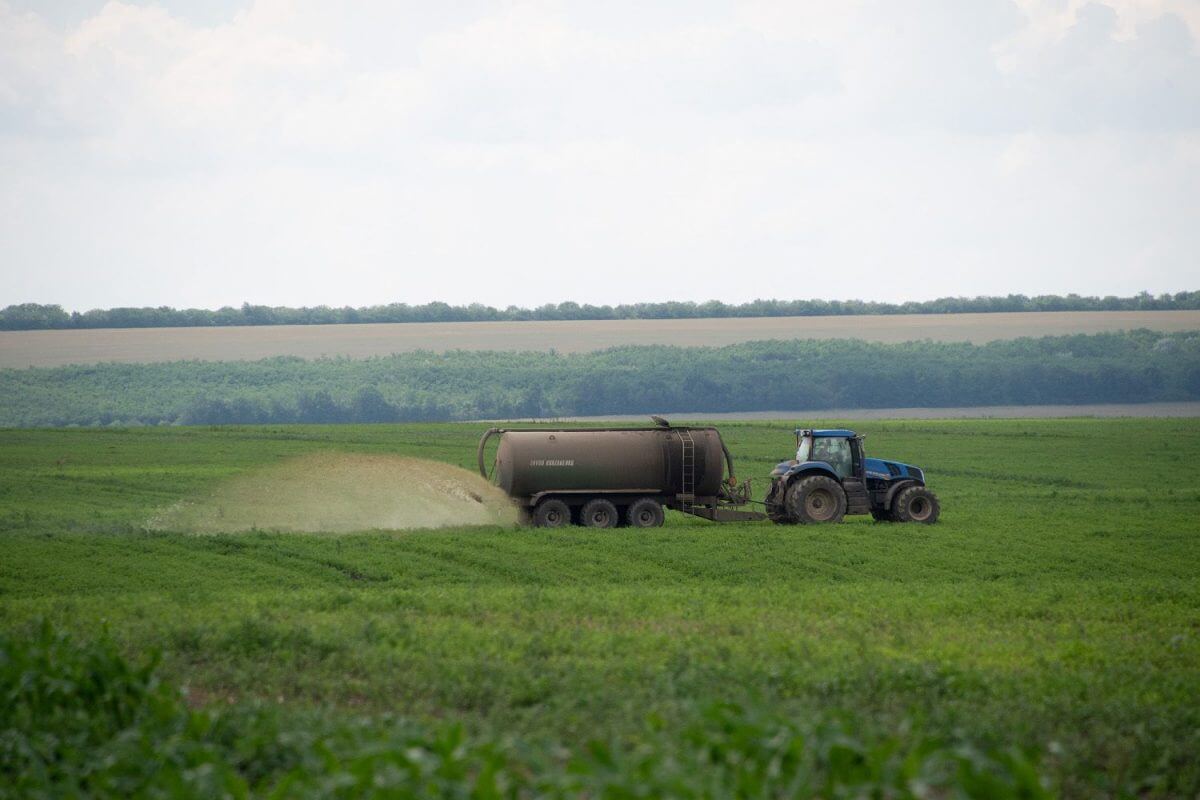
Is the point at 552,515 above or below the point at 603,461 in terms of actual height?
below

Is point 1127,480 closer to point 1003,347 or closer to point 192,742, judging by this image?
point 192,742

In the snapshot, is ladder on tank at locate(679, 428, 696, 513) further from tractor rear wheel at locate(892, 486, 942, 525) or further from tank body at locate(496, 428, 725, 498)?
tractor rear wheel at locate(892, 486, 942, 525)

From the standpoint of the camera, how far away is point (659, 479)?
3450 cm

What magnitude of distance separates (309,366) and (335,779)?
11065 centimetres

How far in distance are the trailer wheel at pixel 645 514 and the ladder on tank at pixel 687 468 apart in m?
0.68

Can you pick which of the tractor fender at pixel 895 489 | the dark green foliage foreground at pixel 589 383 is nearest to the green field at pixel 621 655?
the tractor fender at pixel 895 489

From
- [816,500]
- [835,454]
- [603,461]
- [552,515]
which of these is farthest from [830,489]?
[552,515]

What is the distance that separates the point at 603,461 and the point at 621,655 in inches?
662

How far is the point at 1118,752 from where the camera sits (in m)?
12.5

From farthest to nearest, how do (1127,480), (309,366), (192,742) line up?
(309,366) → (1127,480) → (192,742)

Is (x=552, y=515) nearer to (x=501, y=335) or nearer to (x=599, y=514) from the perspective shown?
(x=599, y=514)

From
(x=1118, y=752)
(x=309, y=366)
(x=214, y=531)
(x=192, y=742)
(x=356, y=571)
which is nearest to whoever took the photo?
(x=192, y=742)

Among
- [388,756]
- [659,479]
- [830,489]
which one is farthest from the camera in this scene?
[830,489]

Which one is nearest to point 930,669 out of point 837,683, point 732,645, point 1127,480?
point 837,683
